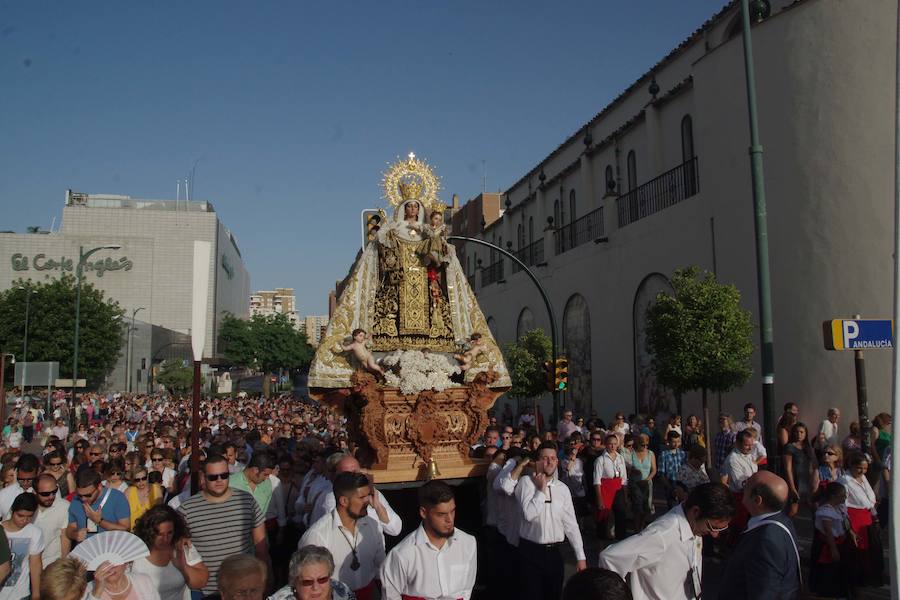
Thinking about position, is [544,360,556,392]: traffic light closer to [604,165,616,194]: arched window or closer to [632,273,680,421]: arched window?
[632,273,680,421]: arched window

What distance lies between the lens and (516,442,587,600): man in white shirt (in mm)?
6293

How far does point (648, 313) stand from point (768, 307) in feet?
22.4

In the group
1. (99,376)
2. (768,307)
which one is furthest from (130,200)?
(768,307)

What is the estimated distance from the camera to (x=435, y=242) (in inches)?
350

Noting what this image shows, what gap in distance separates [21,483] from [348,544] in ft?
14.7

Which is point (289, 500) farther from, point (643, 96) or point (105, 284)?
point (105, 284)

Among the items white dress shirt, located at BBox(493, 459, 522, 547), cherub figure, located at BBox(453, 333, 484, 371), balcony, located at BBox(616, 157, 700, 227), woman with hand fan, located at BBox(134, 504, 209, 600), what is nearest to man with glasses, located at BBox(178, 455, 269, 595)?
woman with hand fan, located at BBox(134, 504, 209, 600)

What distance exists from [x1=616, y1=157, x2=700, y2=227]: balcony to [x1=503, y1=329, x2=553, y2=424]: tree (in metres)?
4.77

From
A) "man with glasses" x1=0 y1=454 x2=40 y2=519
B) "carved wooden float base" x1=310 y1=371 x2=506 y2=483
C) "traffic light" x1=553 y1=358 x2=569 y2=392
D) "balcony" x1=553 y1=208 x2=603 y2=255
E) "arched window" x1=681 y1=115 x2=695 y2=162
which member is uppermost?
"arched window" x1=681 y1=115 x2=695 y2=162

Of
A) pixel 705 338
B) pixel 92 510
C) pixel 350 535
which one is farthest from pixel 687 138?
pixel 350 535

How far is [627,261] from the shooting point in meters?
22.7

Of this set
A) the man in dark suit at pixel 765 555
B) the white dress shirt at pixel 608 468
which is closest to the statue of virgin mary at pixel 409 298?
the white dress shirt at pixel 608 468

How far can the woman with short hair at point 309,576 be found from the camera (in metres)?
3.71

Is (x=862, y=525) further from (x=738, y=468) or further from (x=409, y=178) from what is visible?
(x=409, y=178)
